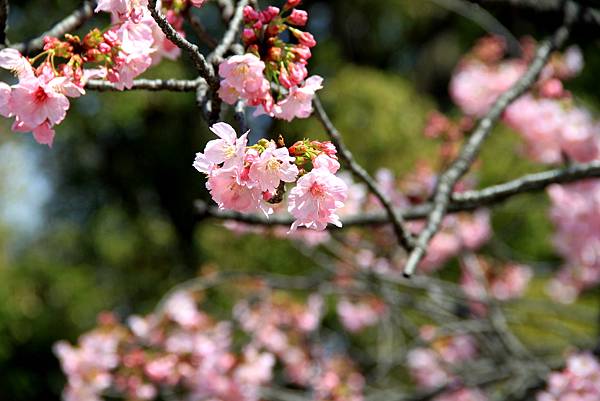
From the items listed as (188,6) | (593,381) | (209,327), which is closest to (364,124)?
(209,327)

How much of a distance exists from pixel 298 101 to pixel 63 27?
0.41m

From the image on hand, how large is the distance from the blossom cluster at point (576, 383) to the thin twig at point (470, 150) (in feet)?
1.90

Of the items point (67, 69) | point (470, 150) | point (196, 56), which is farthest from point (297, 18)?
point (470, 150)

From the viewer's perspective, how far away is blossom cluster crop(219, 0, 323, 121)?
2.31ft

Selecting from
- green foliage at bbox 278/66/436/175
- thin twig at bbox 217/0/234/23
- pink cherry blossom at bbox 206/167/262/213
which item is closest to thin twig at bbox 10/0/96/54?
thin twig at bbox 217/0/234/23

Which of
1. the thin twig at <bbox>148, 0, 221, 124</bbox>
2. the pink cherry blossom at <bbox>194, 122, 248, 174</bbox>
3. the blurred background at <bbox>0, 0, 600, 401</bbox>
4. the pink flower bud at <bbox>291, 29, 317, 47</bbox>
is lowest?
the pink cherry blossom at <bbox>194, 122, 248, 174</bbox>

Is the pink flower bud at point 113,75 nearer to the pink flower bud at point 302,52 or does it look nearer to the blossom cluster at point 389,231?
the pink flower bud at point 302,52

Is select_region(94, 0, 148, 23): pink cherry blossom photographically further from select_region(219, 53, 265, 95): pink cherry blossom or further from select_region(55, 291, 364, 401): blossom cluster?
select_region(55, 291, 364, 401): blossom cluster

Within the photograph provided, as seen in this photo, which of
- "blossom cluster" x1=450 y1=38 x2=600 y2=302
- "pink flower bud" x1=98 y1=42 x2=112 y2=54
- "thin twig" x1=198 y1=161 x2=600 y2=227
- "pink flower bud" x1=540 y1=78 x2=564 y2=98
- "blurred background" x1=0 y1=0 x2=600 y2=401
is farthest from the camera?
"blurred background" x1=0 y1=0 x2=600 y2=401

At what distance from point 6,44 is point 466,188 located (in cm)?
149

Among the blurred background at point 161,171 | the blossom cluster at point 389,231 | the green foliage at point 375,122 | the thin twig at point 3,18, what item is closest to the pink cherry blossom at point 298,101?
the thin twig at point 3,18

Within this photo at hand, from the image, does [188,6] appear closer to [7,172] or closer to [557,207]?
[557,207]

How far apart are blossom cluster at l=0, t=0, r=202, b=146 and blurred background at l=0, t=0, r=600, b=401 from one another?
7.47ft

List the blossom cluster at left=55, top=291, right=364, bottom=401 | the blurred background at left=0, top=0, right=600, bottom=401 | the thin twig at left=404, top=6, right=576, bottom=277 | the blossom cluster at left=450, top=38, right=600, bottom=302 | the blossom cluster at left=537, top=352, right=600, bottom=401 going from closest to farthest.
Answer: the thin twig at left=404, top=6, right=576, bottom=277
the blossom cluster at left=537, top=352, right=600, bottom=401
the blossom cluster at left=55, top=291, right=364, bottom=401
the blossom cluster at left=450, top=38, right=600, bottom=302
the blurred background at left=0, top=0, right=600, bottom=401
